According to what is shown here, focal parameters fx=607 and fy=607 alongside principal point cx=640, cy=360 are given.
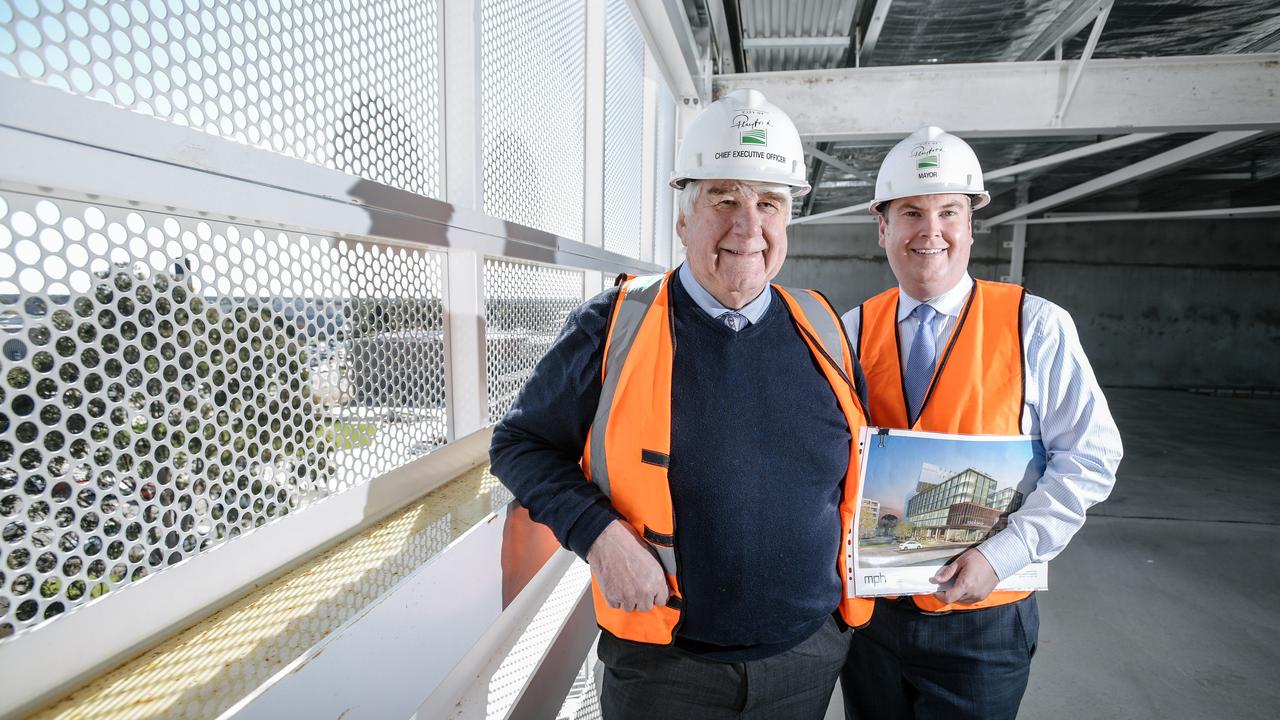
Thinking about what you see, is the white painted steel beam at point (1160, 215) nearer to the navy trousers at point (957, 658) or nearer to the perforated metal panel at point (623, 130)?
the perforated metal panel at point (623, 130)

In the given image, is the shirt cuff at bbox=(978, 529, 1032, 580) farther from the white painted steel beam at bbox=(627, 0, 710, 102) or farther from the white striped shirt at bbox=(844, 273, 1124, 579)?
the white painted steel beam at bbox=(627, 0, 710, 102)

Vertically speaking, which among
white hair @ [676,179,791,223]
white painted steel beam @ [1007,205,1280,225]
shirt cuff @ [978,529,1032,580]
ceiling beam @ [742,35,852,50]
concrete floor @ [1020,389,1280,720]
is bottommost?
concrete floor @ [1020,389,1280,720]

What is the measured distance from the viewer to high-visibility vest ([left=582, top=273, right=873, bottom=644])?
1450mm

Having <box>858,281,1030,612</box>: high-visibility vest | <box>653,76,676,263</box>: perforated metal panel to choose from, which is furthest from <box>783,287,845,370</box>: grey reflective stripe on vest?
<box>653,76,676,263</box>: perforated metal panel

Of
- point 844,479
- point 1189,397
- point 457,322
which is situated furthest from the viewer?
point 1189,397

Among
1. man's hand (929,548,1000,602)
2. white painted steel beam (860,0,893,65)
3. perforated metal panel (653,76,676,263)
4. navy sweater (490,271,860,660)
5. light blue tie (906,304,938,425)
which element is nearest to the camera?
navy sweater (490,271,860,660)

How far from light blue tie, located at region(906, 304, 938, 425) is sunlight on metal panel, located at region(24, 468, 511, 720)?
144 centimetres

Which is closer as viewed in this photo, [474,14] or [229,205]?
[229,205]

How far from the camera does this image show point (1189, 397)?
14055mm

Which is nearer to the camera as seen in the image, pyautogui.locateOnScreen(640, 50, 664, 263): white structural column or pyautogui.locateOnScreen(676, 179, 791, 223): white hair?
pyautogui.locateOnScreen(676, 179, 791, 223): white hair

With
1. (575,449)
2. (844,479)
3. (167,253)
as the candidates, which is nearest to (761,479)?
(844,479)

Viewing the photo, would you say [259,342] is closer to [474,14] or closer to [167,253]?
[167,253]

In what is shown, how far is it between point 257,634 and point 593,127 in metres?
2.68

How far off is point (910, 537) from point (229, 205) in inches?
68.8
